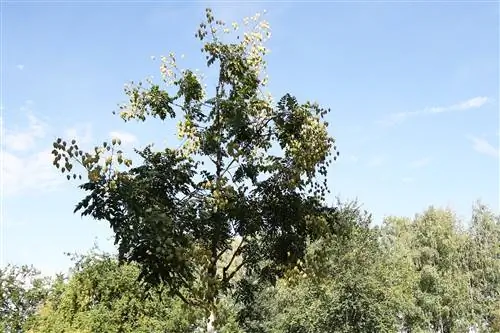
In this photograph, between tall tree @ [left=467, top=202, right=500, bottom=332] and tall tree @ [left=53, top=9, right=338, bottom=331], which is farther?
tall tree @ [left=467, top=202, right=500, bottom=332]

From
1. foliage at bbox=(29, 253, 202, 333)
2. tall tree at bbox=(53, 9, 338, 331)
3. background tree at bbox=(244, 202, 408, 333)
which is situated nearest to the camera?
tall tree at bbox=(53, 9, 338, 331)

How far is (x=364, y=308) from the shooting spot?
81.4ft

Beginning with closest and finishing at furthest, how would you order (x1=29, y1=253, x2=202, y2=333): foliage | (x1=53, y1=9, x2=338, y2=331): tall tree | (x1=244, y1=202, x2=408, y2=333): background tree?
(x1=53, y1=9, x2=338, y2=331): tall tree
(x1=244, y1=202, x2=408, y2=333): background tree
(x1=29, y1=253, x2=202, y2=333): foliage

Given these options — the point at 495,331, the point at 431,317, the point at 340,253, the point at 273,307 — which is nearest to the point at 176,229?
the point at 340,253

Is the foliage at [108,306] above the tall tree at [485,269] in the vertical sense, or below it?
Result: below

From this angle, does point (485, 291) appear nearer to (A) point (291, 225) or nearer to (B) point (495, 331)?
(B) point (495, 331)

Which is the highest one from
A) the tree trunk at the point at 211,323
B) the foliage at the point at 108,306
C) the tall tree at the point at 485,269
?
the tall tree at the point at 485,269

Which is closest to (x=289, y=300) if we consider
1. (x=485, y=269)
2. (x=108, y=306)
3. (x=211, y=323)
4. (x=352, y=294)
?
(x=352, y=294)

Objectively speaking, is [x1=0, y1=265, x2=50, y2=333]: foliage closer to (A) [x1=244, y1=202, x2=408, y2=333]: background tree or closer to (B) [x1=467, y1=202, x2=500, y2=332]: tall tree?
(A) [x1=244, y1=202, x2=408, y2=333]: background tree

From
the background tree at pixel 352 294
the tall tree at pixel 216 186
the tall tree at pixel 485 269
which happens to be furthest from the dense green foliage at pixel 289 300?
the tall tree at pixel 216 186

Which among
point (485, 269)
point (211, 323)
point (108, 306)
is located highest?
point (485, 269)

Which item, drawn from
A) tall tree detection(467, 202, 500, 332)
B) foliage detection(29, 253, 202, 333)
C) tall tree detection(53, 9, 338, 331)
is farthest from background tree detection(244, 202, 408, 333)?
tall tree detection(467, 202, 500, 332)

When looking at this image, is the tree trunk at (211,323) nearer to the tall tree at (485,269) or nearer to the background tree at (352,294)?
the background tree at (352,294)

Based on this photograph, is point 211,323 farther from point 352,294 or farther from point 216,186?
point 352,294
